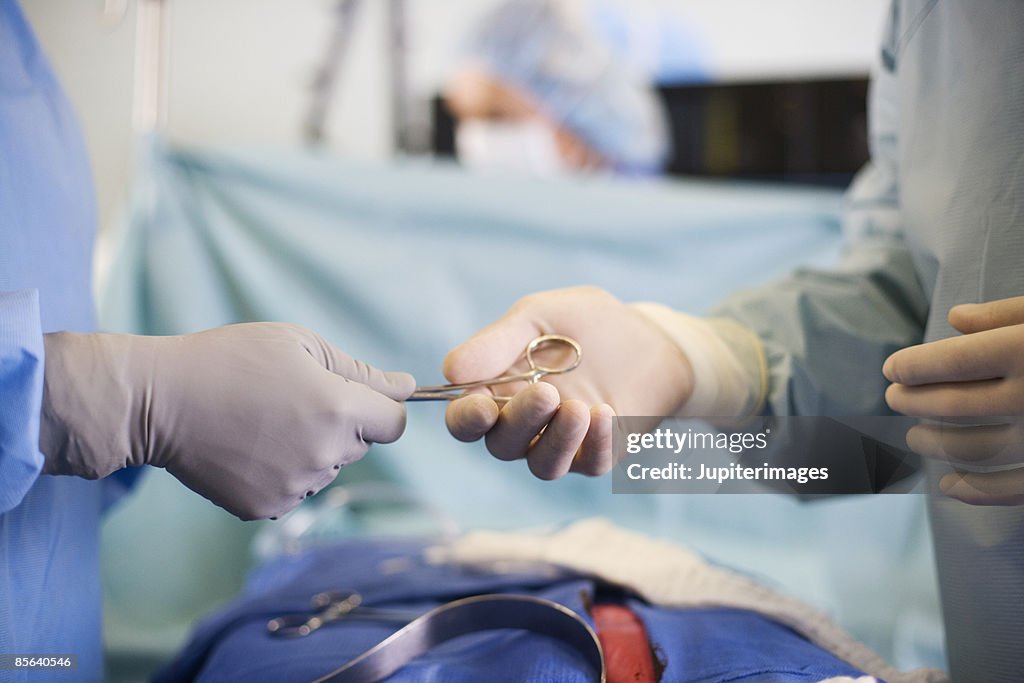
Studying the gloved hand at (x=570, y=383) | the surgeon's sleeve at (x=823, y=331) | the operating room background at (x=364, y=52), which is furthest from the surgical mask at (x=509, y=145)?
the gloved hand at (x=570, y=383)

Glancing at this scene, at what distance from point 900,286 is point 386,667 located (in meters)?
0.59

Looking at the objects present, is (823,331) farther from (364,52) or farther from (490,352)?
(364,52)

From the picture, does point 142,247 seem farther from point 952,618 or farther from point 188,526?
point 952,618

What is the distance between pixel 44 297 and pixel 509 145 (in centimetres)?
158

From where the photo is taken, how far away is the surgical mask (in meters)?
2.01

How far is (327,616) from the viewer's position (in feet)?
2.36

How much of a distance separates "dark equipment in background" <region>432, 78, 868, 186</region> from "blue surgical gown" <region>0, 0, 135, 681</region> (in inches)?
59.8

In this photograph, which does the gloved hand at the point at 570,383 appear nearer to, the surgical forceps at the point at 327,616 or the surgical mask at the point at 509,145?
the surgical forceps at the point at 327,616

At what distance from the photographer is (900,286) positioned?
2.48 feet

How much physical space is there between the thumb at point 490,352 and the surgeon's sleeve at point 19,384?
27cm

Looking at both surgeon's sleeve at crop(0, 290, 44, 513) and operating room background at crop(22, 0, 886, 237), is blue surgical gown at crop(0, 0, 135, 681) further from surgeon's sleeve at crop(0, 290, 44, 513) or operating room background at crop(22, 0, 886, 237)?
operating room background at crop(22, 0, 886, 237)

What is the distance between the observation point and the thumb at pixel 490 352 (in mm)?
582

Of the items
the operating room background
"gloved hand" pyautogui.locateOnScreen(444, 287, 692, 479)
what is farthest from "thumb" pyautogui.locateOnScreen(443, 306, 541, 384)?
the operating room background

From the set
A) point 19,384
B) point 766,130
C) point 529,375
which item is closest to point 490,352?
point 529,375
